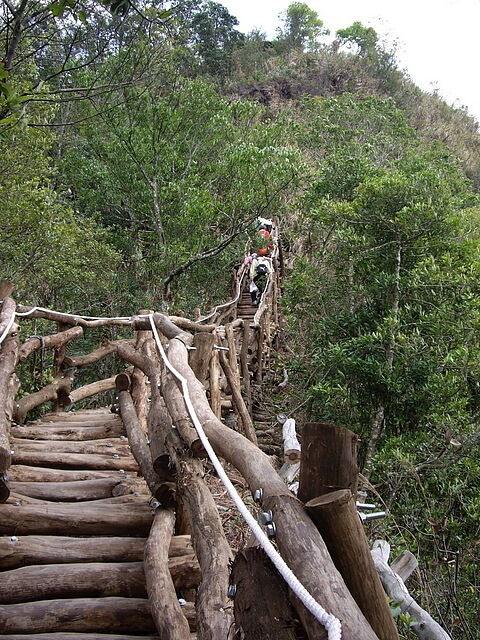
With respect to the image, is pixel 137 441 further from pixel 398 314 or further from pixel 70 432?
pixel 398 314

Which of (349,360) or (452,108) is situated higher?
(452,108)

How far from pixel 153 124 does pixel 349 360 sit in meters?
7.19

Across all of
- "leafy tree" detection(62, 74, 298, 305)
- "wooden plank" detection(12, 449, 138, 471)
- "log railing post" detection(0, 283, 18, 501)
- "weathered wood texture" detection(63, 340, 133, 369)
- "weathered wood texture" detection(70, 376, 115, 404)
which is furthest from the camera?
"leafy tree" detection(62, 74, 298, 305)

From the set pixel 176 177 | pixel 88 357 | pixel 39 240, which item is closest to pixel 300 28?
pixel 176 177

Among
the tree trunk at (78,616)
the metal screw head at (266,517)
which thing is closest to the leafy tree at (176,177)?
the tree trunk at (78,616)

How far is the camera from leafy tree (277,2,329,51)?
106ft

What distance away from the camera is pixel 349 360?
6.41m

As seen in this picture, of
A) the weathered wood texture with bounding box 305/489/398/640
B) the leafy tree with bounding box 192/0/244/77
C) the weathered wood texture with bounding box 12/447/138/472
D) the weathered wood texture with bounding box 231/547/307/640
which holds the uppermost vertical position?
the leafy tree with bounding box 192/0/244/77

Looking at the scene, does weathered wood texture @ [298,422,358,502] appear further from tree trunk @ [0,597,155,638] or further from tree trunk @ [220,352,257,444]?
tree trunk @ [220,352,257,444]

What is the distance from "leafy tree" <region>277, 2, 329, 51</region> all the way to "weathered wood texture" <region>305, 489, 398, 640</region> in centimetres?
3495

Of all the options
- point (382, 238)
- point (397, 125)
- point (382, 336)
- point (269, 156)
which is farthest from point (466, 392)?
point (397, 125)

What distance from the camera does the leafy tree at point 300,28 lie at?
106 ft

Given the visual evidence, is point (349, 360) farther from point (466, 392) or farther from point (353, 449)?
point (353, 449)

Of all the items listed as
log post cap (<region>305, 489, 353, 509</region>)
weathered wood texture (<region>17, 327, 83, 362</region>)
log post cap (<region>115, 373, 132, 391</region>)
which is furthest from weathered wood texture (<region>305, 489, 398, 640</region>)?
weathered wood texture (<region>17, 327, 83, 362</region>)
